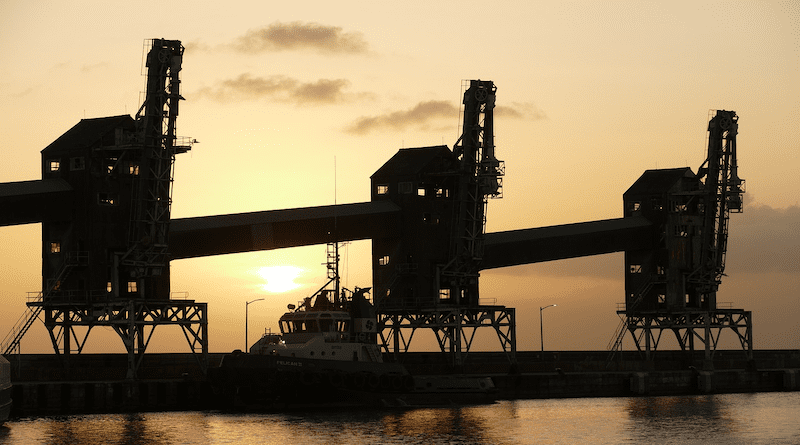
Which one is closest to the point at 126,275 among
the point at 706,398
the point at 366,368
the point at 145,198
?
the point at 145,198

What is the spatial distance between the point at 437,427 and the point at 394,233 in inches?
1126

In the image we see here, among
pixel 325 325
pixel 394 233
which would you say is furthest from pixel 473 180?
pixel 325 325

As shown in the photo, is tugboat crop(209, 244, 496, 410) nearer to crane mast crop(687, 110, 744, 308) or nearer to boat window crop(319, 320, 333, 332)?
boat window crop(319, 320, 333, 332)

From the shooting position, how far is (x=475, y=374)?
346 feet

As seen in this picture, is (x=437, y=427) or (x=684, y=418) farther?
(x=684, y=418)

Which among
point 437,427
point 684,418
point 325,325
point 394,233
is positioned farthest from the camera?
point 394,233

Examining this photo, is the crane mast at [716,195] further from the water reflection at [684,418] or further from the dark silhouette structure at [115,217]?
the dark silhouette structure at [115,217]

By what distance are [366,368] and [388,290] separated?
1985 centimetres

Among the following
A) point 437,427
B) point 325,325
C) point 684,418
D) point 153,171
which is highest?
point 153,171

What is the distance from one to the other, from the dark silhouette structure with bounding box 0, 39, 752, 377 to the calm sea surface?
457 inches

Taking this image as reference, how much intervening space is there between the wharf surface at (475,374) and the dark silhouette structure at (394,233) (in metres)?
2.26

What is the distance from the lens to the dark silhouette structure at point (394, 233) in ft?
298

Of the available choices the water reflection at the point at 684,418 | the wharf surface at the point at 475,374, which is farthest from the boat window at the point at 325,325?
the water reflection at the point at 684,418

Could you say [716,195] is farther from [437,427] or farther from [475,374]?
[437,427]
